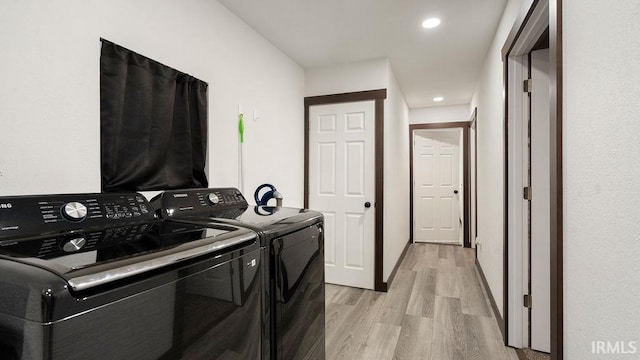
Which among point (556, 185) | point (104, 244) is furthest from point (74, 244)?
point (556, 185)

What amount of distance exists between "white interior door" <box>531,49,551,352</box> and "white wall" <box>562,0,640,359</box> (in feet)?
3.32

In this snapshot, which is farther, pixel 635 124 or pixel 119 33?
pixel 119 33

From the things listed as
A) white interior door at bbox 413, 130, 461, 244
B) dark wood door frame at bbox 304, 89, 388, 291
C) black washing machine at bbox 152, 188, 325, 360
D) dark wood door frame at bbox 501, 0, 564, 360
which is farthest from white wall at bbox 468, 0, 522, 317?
white interior door at bbox 413, 130, 461, 244

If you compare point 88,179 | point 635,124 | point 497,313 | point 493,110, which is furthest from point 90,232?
point 493,110

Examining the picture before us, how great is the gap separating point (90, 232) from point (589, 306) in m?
1.62

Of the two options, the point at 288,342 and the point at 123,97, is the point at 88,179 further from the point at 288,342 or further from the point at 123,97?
the point at 288,342

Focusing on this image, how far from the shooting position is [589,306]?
0.94m

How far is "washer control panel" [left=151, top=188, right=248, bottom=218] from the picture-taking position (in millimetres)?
1457

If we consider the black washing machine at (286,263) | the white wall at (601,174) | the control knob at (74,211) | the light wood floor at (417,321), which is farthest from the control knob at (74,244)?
the light wood floor at (417,321)

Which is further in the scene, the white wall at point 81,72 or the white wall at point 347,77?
the white wall at point 347,77

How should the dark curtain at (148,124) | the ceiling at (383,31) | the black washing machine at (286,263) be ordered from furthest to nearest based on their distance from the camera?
the ceiling at (383,31) → the dark curtain at (148,124) → the black washing machine at (286,263)

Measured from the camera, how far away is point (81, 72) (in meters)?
1.32

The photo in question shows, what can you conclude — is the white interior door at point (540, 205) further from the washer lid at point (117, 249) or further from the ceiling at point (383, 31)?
the washer lid at point (117, 249)

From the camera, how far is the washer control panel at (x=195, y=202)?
1457 millimetres
